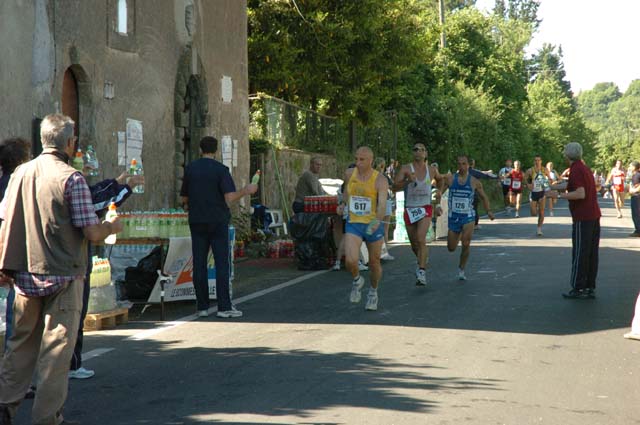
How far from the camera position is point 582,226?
41.6ft

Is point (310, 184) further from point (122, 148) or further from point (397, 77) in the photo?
point (397, 77)

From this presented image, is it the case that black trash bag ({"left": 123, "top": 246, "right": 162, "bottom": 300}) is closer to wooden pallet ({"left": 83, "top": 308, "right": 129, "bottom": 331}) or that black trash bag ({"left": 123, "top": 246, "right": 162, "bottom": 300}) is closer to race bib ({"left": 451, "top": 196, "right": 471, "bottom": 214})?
wooden pallet ({"left": 83, "top": 308, "right": 129, "bottom": 331})

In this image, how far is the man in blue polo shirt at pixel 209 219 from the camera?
10.9 meters

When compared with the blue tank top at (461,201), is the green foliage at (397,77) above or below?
above

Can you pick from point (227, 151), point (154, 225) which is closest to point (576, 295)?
point (154, 225)

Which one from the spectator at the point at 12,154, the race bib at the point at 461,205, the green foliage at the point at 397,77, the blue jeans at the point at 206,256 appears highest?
the green foliage at the point at 397,77

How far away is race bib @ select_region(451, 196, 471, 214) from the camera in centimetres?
1475

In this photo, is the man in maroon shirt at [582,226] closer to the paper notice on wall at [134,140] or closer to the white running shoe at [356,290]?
the white running shoe at [356,290]

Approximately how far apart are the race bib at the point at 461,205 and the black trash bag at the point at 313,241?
8.38 ft

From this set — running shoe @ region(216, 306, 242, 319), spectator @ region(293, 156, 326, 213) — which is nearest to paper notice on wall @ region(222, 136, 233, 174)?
spectator @ region(293, 156, 326, 213)

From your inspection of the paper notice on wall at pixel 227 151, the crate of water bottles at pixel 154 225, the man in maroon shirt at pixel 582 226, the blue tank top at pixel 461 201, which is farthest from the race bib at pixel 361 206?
the paper notice on wall at pixel 227 151

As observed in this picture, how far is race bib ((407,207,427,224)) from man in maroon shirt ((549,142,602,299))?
2.02m

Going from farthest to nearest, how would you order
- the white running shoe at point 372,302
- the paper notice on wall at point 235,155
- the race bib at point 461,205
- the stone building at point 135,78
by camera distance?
the paper notice on wall at point 235,155
the race bib at point 461,205
the stone building at point 135,78
the white running shoe at point 372,302

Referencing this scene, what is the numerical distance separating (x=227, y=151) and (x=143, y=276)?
399 inches
